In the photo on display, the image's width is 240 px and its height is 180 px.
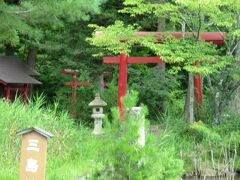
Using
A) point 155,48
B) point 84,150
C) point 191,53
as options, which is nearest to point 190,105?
point 191,53

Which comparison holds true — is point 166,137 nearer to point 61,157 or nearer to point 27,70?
point 61,157

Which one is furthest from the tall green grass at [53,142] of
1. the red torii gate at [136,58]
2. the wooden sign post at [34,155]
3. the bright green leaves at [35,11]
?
the red torii gate at [136,58]

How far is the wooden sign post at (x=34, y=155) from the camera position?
200 inches

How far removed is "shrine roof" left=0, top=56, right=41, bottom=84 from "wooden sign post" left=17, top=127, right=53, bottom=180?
1151cm

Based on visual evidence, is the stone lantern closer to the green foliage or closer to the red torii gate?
the red torii gate

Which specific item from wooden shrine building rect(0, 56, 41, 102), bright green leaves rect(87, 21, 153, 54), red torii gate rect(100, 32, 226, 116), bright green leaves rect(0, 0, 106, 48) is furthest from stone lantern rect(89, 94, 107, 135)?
wooden shrine building rect(0, 56, 41, 102)

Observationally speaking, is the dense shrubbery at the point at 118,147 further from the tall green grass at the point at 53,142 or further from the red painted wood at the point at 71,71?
the red painted wood at the point at 71,71

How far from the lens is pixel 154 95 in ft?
49.9

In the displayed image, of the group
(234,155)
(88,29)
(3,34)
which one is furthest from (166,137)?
(88,29)

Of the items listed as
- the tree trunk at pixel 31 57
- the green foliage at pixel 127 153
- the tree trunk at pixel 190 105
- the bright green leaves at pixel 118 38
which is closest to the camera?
the green foliage at pixel 127 153

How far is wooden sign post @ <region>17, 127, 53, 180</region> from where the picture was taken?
509 cm

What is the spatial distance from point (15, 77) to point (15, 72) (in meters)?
0.53

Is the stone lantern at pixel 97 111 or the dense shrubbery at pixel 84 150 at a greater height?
the stone lantern at pixel 97 111

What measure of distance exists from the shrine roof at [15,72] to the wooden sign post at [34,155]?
11.5m
